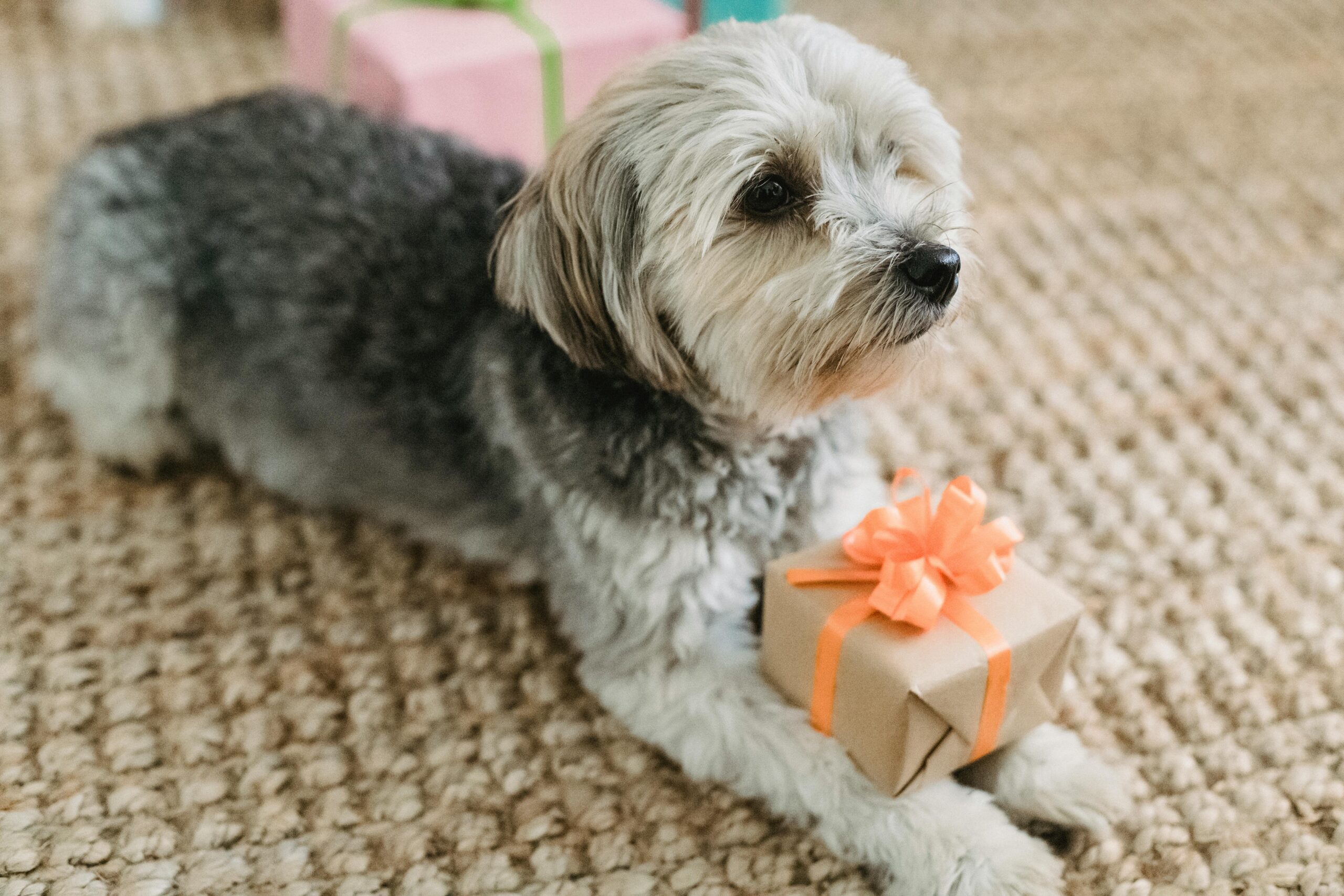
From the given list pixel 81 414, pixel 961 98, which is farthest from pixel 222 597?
pixel 961 98

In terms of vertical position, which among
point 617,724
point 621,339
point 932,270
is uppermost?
point 932,270

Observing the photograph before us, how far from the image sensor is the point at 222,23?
3.49 meters

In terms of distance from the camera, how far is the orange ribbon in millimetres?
1232

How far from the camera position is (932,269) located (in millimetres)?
1240

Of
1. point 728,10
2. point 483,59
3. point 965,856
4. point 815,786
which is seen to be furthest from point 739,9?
point 965,856

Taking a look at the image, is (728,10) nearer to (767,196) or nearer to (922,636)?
(767,196)

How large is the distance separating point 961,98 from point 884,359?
82.2 inches

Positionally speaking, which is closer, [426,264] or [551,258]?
[551,258]

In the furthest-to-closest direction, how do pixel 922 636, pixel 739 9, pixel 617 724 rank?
pixel 739 9 < pixel 617 724 < pixel 922 636

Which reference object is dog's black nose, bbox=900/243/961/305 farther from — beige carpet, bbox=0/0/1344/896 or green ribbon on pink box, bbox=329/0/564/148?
green ribbon on pink box, bbox=329/0/564/148

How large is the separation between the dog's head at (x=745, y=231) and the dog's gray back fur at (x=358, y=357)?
5.2 inches

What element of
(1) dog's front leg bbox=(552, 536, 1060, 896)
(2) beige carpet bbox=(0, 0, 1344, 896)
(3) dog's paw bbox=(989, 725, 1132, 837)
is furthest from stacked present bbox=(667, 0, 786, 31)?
(3) dog's paw bbox=(989, 725, 1132, 837)

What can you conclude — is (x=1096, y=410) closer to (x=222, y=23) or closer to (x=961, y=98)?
(x=961, y=98)

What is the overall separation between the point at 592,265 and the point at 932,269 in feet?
1.30
